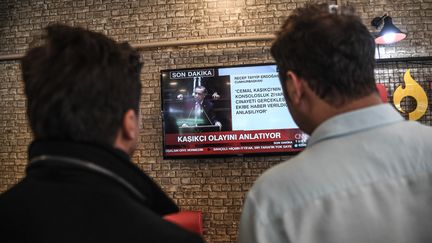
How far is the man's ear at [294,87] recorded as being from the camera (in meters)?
0.99

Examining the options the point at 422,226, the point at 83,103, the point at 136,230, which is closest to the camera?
the point at 136,230

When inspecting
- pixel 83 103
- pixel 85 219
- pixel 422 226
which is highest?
pixel 83 103

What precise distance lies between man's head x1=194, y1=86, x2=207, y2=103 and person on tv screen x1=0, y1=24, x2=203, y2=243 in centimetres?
326

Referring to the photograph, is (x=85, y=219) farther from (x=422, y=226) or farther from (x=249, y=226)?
(x=422, y=226)

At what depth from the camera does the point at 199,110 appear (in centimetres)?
416

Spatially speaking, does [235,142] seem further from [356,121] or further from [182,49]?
[356,121]

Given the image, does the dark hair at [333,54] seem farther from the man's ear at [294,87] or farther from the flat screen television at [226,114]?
the flat screen television at [226,114]

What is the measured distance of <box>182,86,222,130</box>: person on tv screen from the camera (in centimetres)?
414

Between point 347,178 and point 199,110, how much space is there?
334cm

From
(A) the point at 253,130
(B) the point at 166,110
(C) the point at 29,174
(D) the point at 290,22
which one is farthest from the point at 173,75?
(C) the point at 29,174

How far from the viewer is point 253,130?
403 centimetres

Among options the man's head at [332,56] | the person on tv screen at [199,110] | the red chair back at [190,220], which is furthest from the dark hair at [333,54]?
the person on tv screen at [199,110]

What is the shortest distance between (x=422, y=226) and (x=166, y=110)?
354 cm

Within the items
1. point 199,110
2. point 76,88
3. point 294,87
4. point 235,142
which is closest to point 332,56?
point 294,87
